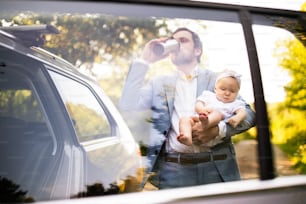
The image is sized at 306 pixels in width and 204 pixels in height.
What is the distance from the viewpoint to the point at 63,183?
205cm

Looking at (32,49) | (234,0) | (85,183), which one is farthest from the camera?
(234,0)

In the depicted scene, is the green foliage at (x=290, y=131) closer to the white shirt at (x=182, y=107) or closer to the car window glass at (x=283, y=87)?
the car window glass at (x=283, y=87)

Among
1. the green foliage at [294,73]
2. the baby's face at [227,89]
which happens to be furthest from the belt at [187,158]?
the green foliage at [294,73]

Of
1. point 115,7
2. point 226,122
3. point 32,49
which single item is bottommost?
point 226,122

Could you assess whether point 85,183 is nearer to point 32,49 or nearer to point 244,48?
point 32,49

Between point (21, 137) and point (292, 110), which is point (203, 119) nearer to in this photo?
point (292, 110)

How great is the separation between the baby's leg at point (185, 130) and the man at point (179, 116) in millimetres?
19

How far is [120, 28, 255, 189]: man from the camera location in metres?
2.13

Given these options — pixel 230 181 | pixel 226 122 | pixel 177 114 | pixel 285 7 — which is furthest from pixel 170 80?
pixel 285 7

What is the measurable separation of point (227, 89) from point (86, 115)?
2.20ft

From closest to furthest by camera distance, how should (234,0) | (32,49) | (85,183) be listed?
(85,183) → (32,49) → (234,0)

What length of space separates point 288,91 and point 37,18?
1.26 meters

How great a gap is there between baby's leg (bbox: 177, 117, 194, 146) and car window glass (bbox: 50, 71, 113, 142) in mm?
322

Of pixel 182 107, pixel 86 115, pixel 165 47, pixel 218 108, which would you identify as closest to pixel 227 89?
pixel 218 108
